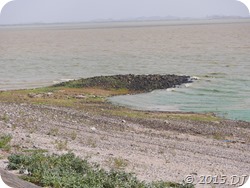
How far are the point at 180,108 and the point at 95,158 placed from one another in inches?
437

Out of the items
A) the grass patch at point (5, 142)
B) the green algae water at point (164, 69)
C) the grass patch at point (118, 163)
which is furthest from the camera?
the green algae water at point (164, 69)

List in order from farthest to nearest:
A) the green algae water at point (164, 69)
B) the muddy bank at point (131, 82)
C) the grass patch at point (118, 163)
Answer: the muddy bank at point (131, 82)
the green algae water at point (164, 69)
the grass patch at point (118, 163)

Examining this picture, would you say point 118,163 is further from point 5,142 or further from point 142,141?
point 142,141

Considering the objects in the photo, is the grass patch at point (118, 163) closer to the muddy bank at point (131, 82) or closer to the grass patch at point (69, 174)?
the grass patch at point (69, 174)

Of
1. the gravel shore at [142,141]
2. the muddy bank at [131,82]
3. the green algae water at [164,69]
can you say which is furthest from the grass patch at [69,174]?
the muddy bank at [131,82]

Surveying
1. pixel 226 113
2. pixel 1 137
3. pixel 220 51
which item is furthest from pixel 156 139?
pixel 220 51

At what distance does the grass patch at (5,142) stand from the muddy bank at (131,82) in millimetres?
15614

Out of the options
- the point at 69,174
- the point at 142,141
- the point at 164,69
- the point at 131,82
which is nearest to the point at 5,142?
the point at 69,174

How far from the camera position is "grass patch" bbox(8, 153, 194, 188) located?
21.4ft

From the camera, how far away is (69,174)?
22.6 ft

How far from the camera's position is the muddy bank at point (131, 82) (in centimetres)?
2450

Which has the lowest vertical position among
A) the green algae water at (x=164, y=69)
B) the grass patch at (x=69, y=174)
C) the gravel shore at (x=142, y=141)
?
the green algae water at (x=164, y=69)

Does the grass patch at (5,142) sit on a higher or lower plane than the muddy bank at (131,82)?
higher

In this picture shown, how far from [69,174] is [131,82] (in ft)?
60.0
